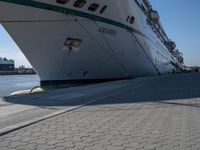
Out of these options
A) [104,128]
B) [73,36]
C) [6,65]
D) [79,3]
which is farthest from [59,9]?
[6,65]

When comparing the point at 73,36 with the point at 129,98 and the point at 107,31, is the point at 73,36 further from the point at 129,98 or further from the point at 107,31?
the point at 129,98

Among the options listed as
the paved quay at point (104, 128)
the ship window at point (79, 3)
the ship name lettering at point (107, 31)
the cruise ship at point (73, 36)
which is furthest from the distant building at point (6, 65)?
the paved quay at point (104, 128)

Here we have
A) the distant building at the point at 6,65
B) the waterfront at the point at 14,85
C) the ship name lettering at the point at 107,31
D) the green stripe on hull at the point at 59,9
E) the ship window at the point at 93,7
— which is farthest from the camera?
the distant building at the point at 6,65

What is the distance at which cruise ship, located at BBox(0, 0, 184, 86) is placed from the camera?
16.6m

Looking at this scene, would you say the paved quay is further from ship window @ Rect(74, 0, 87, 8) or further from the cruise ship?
ship window @ Rect(74, 0, 87, 8)

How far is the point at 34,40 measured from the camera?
17.6 metres

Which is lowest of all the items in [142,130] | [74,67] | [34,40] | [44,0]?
[142,130]

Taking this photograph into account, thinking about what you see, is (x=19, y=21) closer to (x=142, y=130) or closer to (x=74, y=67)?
(x=74, y=67)

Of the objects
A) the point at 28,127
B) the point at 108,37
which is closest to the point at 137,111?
the point at 28,127

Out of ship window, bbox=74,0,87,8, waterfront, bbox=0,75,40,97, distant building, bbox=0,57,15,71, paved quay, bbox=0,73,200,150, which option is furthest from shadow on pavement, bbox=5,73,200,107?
distant building, bbox=0,57,15,71

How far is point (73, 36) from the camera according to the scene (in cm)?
1861

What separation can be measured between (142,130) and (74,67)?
14035 mm

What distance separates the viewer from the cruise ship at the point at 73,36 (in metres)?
16.6

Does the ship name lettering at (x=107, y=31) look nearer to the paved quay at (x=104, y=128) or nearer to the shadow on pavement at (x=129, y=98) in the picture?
the shadow on pavement at (x=129, y=98)
